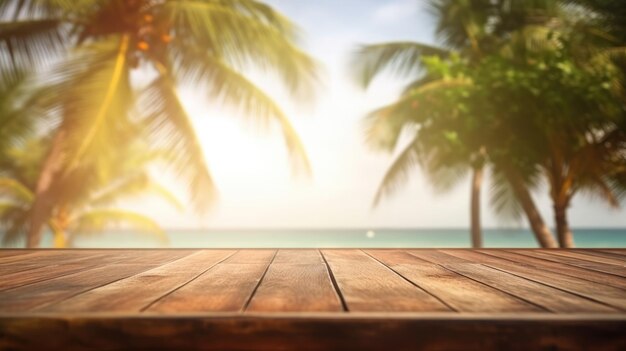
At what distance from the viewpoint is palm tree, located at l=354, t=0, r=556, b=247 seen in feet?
18.9

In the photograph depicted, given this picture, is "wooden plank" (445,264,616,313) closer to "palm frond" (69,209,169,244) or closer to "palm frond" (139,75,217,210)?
"palm frond" (139,75,217,210)

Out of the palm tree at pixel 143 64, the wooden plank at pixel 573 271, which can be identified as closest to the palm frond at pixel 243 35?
the palm tree at pixel 143 64

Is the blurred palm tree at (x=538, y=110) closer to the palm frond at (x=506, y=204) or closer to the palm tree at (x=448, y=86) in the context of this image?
the palm tree at (x=448, y=86)

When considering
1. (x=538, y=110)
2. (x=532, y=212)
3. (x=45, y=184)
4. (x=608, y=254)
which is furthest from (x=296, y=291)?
(x=532, y=212)

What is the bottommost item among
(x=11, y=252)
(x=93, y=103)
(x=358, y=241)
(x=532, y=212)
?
(x=358, y=241)

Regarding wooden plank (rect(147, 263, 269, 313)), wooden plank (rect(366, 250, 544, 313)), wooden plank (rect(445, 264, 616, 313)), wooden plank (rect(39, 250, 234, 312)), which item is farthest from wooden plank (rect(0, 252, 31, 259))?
wooden plank (rect(445, 264, 616, 313))

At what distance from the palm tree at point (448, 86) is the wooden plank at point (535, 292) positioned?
14.5 feet

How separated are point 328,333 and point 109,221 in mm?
9706

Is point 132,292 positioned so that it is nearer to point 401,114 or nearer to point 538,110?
point 538,110

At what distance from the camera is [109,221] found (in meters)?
9.05

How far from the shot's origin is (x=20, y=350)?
77 cm

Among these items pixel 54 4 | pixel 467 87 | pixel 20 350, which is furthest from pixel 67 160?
pixel 467 87

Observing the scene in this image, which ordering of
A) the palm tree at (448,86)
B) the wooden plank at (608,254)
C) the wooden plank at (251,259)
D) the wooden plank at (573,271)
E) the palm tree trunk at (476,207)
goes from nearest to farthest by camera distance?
the wooden plank at (573,271) < the wooden plank at (251,259) < the wooden plank at (608,254) < the palm tree at (448,86) < the palm tree trunk at (476,207)

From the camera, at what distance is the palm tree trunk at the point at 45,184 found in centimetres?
496
